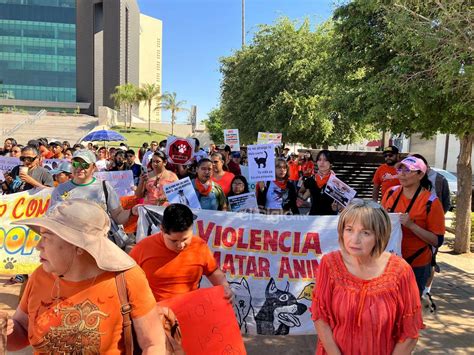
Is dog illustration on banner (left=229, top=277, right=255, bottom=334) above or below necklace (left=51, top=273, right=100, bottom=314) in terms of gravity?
below

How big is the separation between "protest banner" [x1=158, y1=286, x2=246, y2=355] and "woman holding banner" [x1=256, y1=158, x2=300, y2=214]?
2922mm

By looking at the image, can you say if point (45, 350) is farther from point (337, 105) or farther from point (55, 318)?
point (337, 105)

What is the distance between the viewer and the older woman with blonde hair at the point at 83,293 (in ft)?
5.77

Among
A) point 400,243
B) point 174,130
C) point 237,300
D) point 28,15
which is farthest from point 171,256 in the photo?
point 28,15

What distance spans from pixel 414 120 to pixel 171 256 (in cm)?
535

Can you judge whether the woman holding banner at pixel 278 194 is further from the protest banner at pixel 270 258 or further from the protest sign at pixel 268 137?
the protest sign at pixel 268 137

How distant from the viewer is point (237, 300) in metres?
4.07

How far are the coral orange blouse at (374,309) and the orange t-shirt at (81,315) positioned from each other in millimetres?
1007

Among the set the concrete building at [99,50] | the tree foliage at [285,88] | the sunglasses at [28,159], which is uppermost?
the concrete building at [99,50]

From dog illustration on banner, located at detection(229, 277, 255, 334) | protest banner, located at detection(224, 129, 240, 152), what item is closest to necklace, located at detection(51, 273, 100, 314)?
dog illustration on banner, located at detection(229, 277, 255, 334)

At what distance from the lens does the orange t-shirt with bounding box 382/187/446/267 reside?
361cm

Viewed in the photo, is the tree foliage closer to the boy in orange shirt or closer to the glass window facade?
the boy in orange shirt

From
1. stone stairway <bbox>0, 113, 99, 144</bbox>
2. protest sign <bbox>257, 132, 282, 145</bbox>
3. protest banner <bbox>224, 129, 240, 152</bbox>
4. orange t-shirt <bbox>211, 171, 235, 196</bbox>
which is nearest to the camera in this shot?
orange t-shirt <bbox>211, 171, 235, 196</bbox>

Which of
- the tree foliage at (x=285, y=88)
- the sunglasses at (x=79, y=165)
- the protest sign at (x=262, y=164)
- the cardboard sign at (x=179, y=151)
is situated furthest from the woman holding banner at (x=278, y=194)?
the tree foliage at (x=285, y=88)
